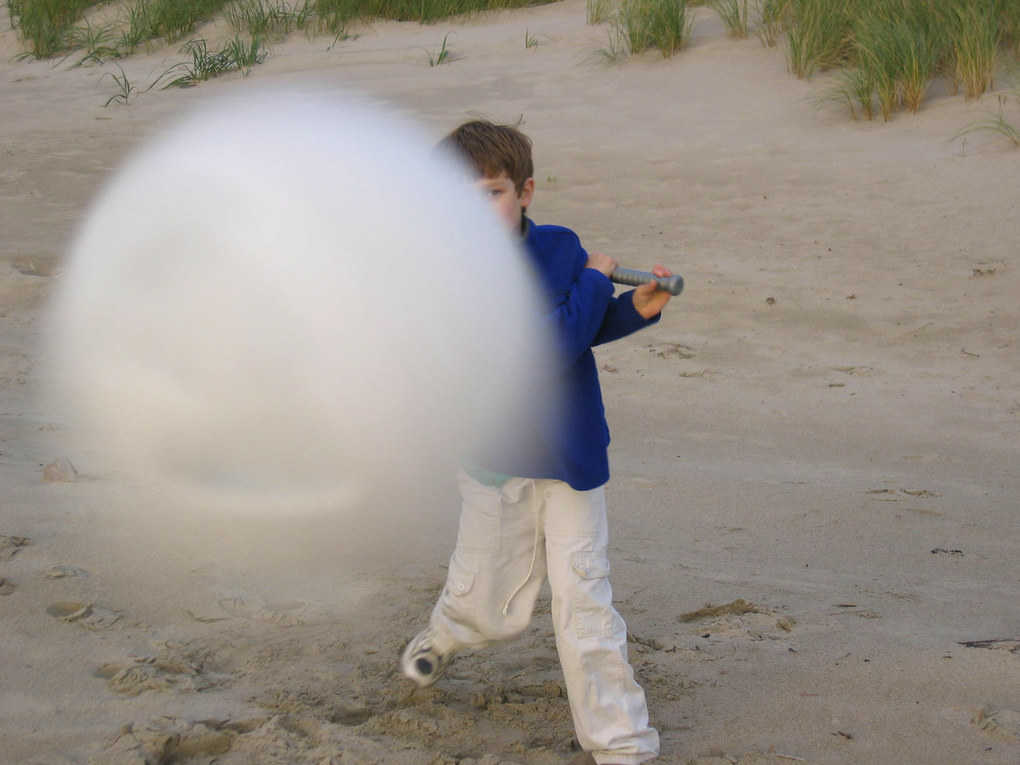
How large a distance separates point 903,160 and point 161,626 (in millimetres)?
6058

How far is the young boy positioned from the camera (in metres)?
2.13

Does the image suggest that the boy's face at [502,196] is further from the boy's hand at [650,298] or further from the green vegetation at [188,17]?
the green vegetation at [188,17]

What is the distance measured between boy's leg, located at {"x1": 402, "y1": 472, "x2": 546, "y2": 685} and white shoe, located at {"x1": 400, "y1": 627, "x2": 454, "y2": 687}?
0.07m

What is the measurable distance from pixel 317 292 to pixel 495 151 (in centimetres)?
54

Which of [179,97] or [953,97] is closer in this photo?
[953,97]

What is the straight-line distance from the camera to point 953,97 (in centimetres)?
797

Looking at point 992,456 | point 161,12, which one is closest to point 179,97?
point 161,12

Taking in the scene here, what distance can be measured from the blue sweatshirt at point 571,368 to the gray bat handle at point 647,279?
29mm

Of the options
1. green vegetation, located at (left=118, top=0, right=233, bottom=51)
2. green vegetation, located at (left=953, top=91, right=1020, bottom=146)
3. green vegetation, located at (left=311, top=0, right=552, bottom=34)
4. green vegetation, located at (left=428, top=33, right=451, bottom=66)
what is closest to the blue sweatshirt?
green vegetation, located at (left=953, top=91, right=1020, bottom=146)

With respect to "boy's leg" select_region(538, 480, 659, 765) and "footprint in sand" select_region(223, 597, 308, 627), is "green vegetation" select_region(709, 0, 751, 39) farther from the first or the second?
"boy's leg" select_region(538, 480, 659, 765)

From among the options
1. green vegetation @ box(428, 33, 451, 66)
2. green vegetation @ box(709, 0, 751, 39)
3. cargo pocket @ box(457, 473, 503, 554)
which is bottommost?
cargo pocket @ box(457, 473, 503, 554)

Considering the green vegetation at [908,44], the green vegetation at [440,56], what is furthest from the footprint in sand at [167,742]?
the green vegetation at [440,56]

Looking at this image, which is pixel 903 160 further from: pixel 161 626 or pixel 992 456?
pixel 161 626

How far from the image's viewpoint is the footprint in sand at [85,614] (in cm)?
267
